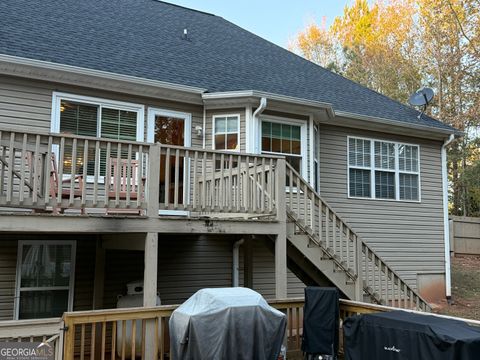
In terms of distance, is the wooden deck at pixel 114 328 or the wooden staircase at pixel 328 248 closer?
the wooden deck at pixel 114 328

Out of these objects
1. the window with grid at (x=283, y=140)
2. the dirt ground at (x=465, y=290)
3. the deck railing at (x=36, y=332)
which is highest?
the window with grid at (x=283, y=140)

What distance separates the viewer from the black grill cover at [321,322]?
19.4ft

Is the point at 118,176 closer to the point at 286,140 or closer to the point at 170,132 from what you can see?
the point at 170,132

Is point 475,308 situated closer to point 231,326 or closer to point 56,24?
point 231,326

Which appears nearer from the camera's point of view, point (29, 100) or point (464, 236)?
point (29, 100)

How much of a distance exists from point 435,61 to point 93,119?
19139mm

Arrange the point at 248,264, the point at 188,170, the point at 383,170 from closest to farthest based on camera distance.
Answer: the point at 188,170
the point at 248,264
the point at 383,170

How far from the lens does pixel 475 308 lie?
33.9 feet

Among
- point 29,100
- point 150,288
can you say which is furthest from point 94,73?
point 150,288

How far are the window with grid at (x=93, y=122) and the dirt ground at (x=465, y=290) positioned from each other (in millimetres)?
7585

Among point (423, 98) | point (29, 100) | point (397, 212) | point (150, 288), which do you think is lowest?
point (150, 288)

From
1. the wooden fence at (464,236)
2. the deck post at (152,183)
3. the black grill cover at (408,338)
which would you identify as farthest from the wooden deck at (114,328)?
the wooden fence at (464,236)

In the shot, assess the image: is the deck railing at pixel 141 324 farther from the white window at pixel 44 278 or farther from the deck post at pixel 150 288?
the white window at pixel 44 278

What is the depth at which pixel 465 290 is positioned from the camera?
12.1m
